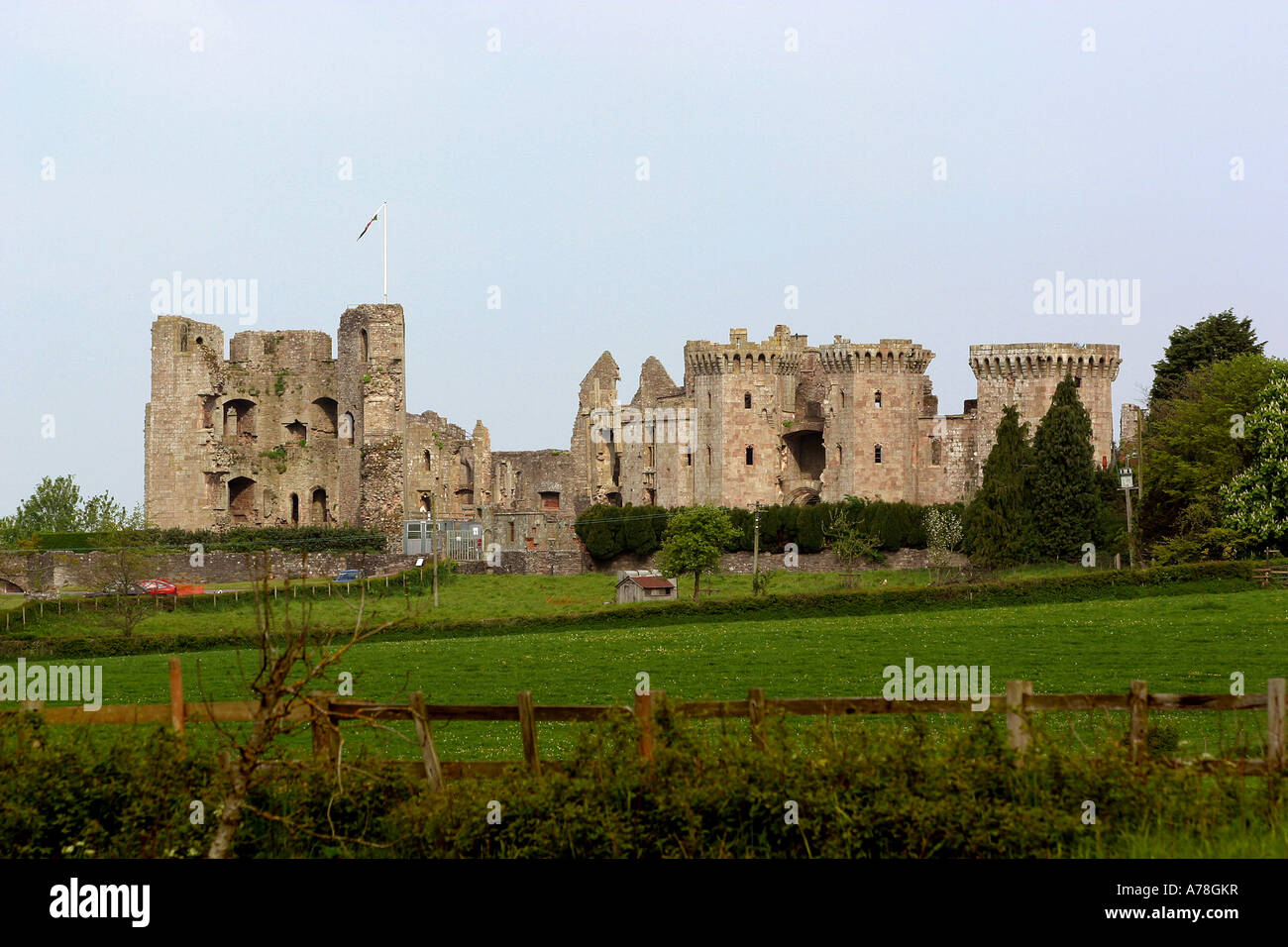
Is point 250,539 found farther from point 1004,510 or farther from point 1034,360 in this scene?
point 1034,360

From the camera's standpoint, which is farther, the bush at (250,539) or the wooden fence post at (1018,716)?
the bush at (250,539)

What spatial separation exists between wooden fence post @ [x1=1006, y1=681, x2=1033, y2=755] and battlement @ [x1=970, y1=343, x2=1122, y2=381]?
63890 millimetres

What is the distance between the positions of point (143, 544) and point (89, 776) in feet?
174

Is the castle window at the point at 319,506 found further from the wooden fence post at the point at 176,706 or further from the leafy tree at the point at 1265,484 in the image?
the wooden fence post at the point at 176,706

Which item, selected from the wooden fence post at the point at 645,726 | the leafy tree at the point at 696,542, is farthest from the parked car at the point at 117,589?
the wooden fence post at the point at 645,726

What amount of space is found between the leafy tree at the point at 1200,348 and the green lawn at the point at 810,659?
3304cm

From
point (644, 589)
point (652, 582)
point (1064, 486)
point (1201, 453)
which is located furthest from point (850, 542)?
point (1201, 453)

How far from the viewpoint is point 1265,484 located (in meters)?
53.3

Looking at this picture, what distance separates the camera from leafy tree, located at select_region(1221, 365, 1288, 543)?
172 feet

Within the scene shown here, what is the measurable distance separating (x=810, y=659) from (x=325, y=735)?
796 inches

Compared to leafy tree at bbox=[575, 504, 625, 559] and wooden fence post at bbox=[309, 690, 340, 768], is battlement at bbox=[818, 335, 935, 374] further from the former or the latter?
wooden fence post at bbox=[309, 690, 340, 768]

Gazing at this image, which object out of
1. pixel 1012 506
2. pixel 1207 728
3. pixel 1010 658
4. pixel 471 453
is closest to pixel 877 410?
pixel 1012 506

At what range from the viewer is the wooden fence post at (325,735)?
12664 mm

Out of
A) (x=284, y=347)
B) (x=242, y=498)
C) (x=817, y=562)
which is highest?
(x=284, y=347)
